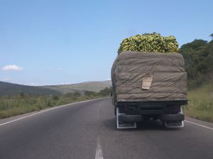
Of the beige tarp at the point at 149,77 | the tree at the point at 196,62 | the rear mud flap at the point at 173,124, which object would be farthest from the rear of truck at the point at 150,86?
the tree at the point at 196,62

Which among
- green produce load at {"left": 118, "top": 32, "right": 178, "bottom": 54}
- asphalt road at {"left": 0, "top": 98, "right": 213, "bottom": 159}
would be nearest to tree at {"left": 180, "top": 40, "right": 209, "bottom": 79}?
green produce load at {"left": 118, "top": 32, "right": 178, "bottom": 54}

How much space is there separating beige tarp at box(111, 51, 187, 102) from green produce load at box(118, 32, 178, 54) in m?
0.90

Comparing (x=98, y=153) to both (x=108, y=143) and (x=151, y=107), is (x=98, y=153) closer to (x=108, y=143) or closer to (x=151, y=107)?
(x=108, y=143)

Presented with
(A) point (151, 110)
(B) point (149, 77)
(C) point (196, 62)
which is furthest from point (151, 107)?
(C) point (196, 62)

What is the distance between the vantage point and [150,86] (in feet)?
41.5

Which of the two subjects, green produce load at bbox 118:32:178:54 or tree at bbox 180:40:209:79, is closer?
green produce load at bbox 118:32:178:54

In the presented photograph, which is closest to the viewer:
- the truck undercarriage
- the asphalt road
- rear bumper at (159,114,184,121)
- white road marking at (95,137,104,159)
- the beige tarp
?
white road marking at (95,137,104,159)

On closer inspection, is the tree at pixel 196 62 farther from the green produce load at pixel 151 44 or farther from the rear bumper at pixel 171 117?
the rear bumper at pixel 171 117

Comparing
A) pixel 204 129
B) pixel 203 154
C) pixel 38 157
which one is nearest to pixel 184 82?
pixel 204 129

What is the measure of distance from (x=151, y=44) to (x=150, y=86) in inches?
78.5

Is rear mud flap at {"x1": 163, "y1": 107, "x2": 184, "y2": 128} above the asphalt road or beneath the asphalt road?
above

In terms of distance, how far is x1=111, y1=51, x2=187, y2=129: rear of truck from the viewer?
12625 mm

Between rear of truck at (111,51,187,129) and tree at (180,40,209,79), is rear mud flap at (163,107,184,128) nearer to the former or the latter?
rear of truck at (111,51,187,129)

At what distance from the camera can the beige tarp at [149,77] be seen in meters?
12.6
